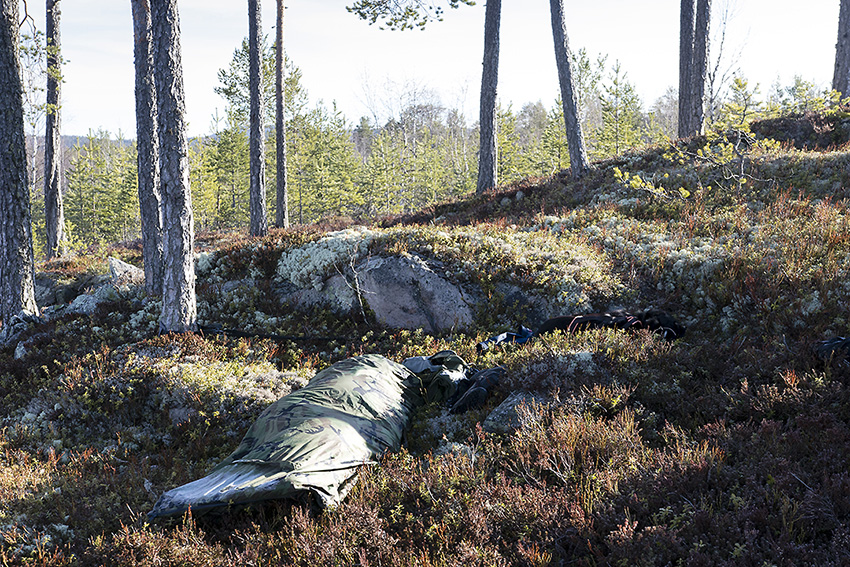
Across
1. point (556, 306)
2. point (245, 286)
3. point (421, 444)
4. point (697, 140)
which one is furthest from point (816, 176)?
point (245, 286)

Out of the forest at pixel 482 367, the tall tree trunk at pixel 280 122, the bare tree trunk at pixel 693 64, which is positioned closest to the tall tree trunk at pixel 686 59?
the bare tree trunk at pixel 693 64

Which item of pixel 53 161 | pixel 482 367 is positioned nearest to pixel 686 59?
pixel 482 367

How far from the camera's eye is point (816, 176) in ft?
34.0

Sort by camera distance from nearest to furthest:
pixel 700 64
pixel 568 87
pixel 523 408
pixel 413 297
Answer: pixel 523 408 < pixel 413 297 < pixel 568 87 < pixel 700 64

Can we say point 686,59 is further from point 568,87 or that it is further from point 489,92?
point 489,92

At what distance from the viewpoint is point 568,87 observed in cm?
1470

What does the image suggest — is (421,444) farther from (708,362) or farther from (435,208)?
(435,208)

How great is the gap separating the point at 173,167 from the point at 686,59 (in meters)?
17.0

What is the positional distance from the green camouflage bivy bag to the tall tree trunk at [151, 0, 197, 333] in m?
3.38

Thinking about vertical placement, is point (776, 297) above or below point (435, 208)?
below

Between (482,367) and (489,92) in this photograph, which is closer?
(482,367)

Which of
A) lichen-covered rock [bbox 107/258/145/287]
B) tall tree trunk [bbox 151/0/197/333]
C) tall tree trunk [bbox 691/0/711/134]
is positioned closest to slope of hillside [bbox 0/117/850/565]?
tall tree trunk [bbox 151/0/197/333]

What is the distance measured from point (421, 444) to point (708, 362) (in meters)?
3.19

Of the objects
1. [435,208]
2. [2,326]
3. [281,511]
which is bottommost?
[281,511]
